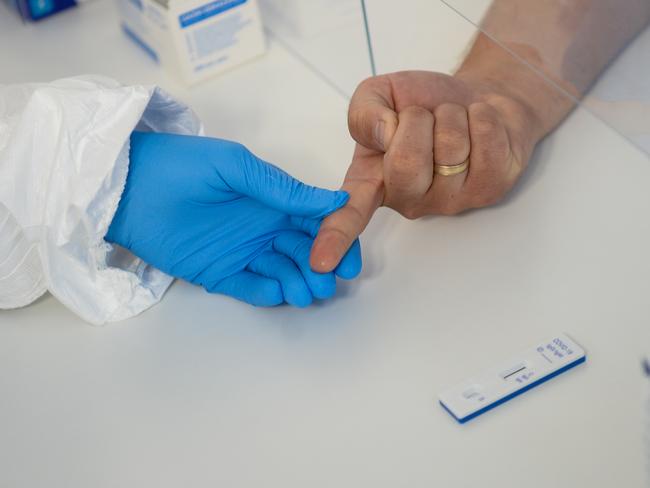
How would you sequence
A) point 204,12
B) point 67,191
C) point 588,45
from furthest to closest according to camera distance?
point 204,12 < point 67,191 < point 588,45

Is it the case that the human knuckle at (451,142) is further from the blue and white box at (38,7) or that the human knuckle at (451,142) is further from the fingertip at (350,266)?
the blue and white box at (38,7)

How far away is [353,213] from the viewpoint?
978 mm

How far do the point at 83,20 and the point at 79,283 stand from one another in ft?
2.58

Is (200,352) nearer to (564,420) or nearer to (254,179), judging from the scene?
(254,179)

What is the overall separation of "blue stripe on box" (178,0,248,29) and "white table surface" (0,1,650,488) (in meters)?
0.36

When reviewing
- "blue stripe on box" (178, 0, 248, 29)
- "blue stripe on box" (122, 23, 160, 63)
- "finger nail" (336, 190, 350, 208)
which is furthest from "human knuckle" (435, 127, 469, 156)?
"blue stripe on box" (122, 23, 160, 63)

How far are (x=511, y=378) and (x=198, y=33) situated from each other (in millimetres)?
776

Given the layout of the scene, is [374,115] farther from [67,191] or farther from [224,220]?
[67,191]

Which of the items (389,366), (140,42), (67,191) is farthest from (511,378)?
Result: (140,42)

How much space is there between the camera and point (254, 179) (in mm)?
955

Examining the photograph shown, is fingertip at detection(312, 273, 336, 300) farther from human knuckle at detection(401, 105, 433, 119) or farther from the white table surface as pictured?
human knuckle at detection(401, 105, 433, 119)

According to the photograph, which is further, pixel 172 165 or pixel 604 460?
pixel 172 165

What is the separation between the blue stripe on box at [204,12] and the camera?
4.21ft

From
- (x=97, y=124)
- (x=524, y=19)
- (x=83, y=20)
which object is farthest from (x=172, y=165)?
(x=83, y=20)
